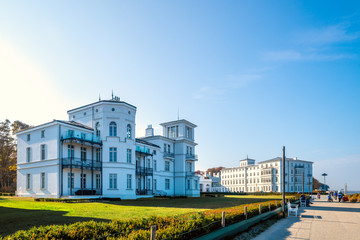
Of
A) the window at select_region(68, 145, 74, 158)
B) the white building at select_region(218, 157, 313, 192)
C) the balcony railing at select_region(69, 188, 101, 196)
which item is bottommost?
the white building at select_region(218, 157, 313, 192)

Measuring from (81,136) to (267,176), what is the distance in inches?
3976

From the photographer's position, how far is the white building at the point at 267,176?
4833 inches

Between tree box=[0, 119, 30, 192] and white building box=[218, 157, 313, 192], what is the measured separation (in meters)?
92.5

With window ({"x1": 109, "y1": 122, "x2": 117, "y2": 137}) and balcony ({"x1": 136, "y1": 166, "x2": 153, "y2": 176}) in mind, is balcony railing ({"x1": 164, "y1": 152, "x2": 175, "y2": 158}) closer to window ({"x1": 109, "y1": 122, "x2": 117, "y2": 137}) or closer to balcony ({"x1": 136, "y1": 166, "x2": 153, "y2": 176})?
balcony ({"x1": 136, "y1": 166, "x2": 153, "y2": 176})

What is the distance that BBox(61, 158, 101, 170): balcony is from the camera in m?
35.8

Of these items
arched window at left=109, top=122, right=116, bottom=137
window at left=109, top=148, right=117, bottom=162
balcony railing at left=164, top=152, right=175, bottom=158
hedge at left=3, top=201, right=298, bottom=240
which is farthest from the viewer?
balcony railing at left=164, top=152, right=175, bottom=158

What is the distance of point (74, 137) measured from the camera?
3653 cm

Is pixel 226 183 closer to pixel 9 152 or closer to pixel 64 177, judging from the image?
pixel 9 152

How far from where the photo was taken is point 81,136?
37969 millimetres

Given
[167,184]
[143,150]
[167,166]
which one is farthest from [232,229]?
[167,166]

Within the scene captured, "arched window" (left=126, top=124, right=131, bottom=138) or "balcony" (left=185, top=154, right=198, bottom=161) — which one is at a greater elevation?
Result: "arched window" (left=126, top=124, right=131, bottom=138)

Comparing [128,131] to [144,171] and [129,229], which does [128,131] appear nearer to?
[144,171]

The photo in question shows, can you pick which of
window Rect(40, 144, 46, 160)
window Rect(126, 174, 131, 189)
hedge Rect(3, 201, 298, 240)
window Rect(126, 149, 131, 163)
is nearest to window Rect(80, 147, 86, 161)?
window Rect(40, 144, 46, 160)

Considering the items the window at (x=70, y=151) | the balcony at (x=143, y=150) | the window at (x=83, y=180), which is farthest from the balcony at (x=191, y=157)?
the window at (x=70, y=151)
